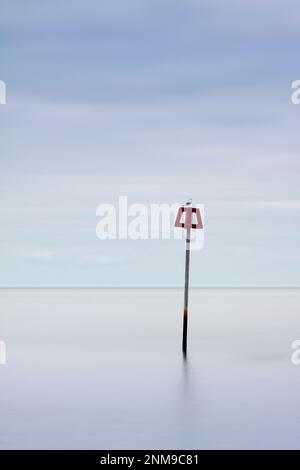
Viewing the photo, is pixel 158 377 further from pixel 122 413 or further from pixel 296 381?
pixel 122 413

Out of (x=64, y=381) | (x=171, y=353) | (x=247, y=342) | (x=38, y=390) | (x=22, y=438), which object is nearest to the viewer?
(x=22, y=438)

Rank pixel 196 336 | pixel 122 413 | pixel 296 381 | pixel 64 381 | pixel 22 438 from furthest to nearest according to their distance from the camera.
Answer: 1. pixel 196 336
2. pixel 296 381
3. pixel 64 381
4. pixel 122 413
5. pixel 22 438

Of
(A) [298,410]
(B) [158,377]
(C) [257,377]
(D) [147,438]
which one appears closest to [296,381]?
(C) [257,377]

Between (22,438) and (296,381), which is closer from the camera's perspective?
(22,438)

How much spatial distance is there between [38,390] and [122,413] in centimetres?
588

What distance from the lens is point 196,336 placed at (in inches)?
2378

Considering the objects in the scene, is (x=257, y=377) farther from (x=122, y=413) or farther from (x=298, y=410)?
(x=122, y=413)

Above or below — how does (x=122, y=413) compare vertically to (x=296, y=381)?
below

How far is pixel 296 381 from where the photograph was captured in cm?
3441
